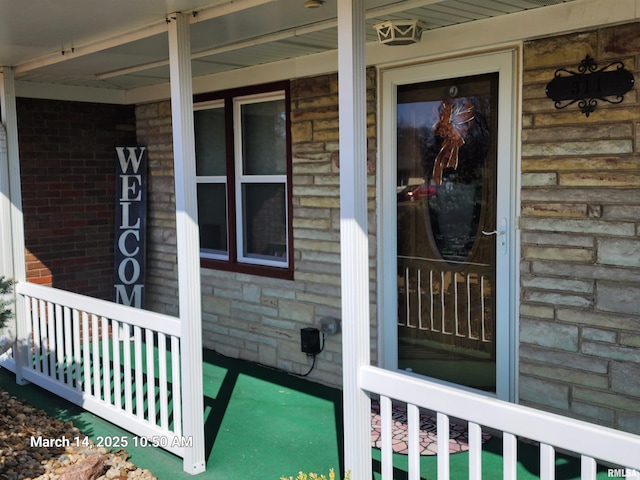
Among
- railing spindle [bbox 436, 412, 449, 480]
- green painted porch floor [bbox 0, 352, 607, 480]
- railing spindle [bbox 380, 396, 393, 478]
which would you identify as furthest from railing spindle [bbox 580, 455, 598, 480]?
green painted porch floor [bbox 0, 352, 607, 480]

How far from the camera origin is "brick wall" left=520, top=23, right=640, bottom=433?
3258 mm

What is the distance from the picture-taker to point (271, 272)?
5.29 metres

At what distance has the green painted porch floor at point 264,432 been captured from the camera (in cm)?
A: 351

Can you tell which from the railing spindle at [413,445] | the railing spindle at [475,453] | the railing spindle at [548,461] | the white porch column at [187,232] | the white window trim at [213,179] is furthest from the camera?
the white window trim at [213,179]

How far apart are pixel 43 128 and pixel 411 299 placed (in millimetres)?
3924

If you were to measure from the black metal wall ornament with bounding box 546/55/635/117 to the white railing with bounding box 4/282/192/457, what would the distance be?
2445mm

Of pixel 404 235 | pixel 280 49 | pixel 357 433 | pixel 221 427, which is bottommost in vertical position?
pixel 221 427

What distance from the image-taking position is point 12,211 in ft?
16.7

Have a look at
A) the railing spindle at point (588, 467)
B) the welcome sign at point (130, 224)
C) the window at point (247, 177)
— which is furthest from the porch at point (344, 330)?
the welcome sign at point (130, 224)

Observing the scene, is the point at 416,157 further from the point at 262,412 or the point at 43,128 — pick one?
the point at 43,128

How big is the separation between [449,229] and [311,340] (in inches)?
56.4

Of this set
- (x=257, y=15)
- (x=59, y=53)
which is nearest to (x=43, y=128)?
(x=59, y=53)

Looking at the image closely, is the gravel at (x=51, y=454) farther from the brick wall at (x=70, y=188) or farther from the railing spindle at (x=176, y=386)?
the brick wall at (x=70, y=188)

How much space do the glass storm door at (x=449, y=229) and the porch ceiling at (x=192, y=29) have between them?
530 mm
